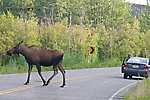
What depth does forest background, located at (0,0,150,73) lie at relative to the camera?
113ft

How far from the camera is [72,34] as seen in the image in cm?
4647

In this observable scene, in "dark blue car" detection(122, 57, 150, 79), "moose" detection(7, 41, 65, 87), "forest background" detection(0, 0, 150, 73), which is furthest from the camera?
"forest background" detection(0, 0, 150, 73)

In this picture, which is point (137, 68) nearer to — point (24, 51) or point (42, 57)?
point (42, 57)

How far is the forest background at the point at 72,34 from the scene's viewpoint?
34.3m

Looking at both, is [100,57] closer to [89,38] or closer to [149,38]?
[89,38]

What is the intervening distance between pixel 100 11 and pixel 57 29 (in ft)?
79.8

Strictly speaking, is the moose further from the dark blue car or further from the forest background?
the forest background

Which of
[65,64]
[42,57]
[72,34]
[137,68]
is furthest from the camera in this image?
[72,34]

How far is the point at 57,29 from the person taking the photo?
Result: 47000 mm

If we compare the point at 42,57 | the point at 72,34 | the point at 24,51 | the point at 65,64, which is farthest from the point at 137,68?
the point at 72,34

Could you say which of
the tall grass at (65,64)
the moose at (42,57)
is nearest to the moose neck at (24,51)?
the moose at (42,57)

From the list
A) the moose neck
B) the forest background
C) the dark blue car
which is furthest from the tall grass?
the moose neck

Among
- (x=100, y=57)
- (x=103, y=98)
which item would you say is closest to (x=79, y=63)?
(x=100, y=57)

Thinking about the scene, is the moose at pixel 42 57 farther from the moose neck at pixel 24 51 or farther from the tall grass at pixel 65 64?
the tall grass at pixel 65 64
